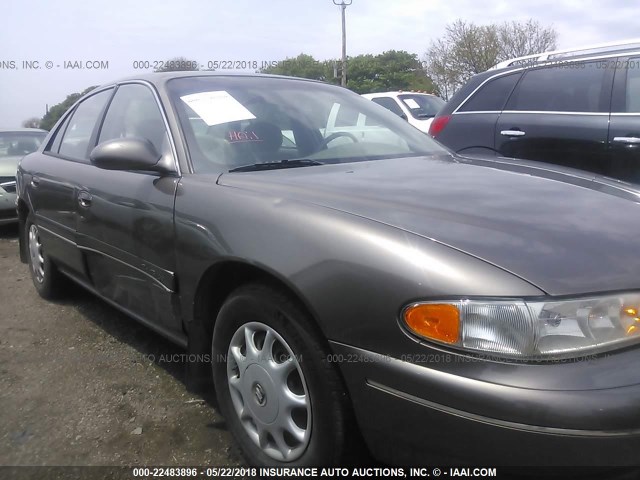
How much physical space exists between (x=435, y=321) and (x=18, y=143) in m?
8.41

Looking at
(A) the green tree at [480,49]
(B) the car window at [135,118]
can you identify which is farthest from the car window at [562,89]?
(A) the green tree at [480,49]

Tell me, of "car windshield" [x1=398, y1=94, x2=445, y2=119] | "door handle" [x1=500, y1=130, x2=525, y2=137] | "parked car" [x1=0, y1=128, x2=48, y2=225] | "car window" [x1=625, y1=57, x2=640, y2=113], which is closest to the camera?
"car window" [x1=625, y1=57, x2=640, y2=113]

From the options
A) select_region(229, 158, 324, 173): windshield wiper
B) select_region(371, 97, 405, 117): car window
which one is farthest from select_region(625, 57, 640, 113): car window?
select_region(371, 97, 405, 117): car window

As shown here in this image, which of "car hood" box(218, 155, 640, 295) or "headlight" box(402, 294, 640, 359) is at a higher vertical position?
"car hood" box(218, 155, 640, 295)

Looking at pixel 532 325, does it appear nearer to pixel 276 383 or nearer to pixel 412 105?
pixel 276 383

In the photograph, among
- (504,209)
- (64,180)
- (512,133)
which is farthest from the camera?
(512,133)

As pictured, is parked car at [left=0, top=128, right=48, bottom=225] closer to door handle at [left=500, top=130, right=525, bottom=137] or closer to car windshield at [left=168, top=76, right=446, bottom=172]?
car windshield at [left=168, top=76, right=446, bottom=172]

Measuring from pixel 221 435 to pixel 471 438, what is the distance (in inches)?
51.6

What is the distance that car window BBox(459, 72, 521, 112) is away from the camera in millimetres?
5172

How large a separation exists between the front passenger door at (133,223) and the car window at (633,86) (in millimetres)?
3395

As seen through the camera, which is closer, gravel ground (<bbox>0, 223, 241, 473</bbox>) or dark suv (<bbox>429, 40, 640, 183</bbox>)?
gravel ground (<bbox>0, 223, 241, 473</bbox>)

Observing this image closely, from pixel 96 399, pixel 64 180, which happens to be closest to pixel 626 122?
pixel 64 180

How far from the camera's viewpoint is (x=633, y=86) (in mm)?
4367

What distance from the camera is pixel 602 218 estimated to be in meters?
1.90
